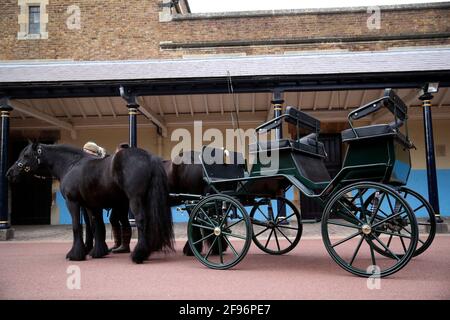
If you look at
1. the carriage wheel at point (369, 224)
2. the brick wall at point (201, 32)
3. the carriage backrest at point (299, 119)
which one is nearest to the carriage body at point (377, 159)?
the carriage wheel at point (369, 224)

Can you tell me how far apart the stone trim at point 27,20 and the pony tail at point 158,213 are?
1362 centimetres

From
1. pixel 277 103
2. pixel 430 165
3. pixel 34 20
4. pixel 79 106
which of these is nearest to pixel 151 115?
pixel 79 106

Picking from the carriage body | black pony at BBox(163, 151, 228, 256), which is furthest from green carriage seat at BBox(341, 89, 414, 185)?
black pony at BBox(163, 151, 228, 256)

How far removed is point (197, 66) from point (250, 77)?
9.48ft

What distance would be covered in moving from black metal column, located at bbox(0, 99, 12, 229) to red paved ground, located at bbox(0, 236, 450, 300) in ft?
12.4

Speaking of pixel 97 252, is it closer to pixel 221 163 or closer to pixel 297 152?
pixel 221 163

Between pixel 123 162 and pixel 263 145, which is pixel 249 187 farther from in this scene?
pixel 123 162

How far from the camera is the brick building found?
8.93m

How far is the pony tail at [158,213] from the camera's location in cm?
472

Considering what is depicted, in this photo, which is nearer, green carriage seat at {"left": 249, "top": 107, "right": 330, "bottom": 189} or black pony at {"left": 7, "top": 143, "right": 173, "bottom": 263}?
green carriage seat at {"left": 249, "top": 107, "right": 330, "bottom": 189}

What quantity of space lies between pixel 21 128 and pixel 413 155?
1186cm

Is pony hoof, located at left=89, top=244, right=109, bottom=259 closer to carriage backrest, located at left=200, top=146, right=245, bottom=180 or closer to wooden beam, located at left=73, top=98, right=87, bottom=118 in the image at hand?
carriage backrest, located at left=200, top=146, right=245, bottom=180
